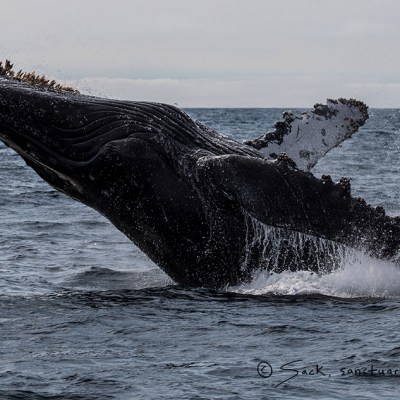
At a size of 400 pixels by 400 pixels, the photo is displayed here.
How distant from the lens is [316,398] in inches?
329

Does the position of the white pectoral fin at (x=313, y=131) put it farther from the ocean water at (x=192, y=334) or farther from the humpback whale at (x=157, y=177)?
the ocean water at (x=192, y=334)

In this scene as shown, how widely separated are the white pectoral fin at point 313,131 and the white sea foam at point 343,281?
2.52 m

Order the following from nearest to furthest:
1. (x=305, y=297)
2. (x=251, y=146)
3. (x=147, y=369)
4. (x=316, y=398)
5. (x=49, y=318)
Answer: (x=316, y=398) → (x=147, y=369) → (x=49, y=318) → (x=305, y=297) → (x=251, y=146)

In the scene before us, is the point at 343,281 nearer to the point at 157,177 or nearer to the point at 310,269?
the point at 310,269

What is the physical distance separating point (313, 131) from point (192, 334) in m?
5.62

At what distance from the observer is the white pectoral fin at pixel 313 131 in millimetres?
14773

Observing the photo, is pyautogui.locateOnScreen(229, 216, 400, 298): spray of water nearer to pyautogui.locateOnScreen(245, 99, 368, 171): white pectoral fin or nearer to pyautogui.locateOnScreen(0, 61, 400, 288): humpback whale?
pyautogui.locateOnScreen(0, 61, 400, 288): humpback whale

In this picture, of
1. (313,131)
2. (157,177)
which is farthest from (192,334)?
(313,131)

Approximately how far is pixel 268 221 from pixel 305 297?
110 centimetres

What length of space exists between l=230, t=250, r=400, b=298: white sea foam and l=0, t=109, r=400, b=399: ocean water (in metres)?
0.01

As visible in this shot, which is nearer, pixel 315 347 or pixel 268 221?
pixel 315 347

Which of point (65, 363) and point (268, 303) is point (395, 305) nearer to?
point (268, 303)

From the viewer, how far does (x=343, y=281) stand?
12211 mm

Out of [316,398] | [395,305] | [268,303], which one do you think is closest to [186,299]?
[268,303]
